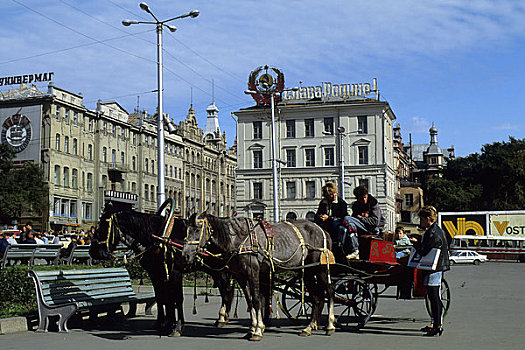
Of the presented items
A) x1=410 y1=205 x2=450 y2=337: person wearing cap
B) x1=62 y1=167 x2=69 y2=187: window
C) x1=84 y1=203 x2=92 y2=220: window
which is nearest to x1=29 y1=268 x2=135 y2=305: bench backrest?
x1=410 y1=205 x2=450 y2=337: person wearing cap

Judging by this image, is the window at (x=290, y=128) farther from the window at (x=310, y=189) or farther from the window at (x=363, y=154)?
the window at (x=363, y=154)

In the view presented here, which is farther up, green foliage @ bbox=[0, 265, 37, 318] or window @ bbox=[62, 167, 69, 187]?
window @ bbox=[62, 167, 69, 187]

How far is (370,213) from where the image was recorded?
12.0 meters

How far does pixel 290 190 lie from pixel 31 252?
190 ft

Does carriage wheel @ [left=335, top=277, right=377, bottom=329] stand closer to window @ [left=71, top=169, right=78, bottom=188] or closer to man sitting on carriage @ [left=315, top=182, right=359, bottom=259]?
man sitting on carriage @ [left=315, top=182, right=359, bottom=259]

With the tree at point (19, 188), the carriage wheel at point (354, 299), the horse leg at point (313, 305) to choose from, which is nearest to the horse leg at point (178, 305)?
the horse leg at point (313, 305)

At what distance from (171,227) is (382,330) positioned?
411cm

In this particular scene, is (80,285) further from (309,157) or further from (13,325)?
(309,157)

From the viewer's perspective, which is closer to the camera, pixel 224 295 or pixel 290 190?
pixel 224 295

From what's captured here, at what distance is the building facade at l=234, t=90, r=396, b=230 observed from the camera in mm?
75375

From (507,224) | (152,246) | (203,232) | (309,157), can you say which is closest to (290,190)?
(309,157)

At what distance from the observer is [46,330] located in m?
10.9

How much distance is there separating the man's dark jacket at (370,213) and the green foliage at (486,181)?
6442 cm

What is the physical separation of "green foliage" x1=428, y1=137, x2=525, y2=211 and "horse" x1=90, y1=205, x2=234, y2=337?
66.8m
